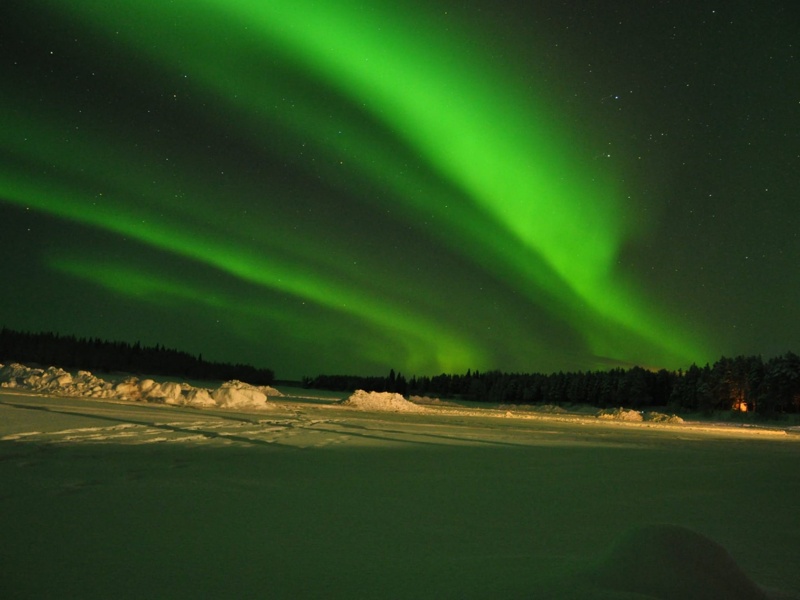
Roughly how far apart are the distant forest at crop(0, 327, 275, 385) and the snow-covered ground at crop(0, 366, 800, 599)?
4001 inches

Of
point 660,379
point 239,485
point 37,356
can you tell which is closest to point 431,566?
point 239,485

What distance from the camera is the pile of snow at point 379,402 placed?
37000 millimetres

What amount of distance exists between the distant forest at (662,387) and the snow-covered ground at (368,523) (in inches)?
2426

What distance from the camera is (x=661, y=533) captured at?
12.7 feet

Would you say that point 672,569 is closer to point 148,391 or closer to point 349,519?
point 349,519

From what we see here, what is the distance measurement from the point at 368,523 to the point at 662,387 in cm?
9492

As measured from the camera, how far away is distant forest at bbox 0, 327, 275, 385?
9969 cm

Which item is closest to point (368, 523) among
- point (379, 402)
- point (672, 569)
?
point (672, 569)

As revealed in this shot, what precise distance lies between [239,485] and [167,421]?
10285 mm

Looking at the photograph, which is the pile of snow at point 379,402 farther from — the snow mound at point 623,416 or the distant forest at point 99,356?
the distant forest at point 99,356

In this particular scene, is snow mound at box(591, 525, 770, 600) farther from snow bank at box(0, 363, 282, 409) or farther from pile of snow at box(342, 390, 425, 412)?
pile of snow at box(342, 390, 425, 412)

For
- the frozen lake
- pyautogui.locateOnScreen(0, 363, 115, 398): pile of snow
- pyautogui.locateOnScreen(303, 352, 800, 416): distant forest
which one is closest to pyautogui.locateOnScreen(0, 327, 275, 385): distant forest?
pyautogui.locateOnScreen(303, 352, 800, 416): distant forest

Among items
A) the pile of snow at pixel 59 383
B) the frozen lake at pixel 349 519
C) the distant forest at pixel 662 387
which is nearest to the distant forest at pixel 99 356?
the distant forest at pixel 662 387

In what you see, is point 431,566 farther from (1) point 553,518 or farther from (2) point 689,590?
(1) point 553,518
